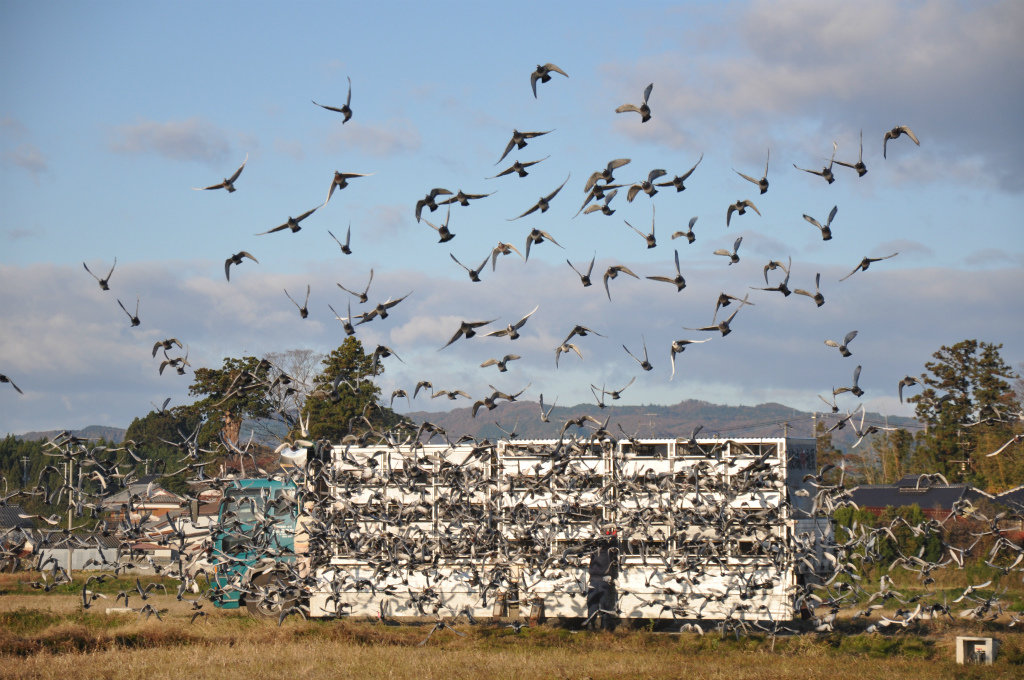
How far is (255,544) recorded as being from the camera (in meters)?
19.8

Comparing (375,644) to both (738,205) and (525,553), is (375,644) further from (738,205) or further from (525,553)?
(738,205)

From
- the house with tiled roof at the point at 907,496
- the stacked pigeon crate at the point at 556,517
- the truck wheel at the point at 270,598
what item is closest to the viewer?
the stacked pigeon crate at the point at 556,517

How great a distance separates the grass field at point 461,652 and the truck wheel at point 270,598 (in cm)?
42

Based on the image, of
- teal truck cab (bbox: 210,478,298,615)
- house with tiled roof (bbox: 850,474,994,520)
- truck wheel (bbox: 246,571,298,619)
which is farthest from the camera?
house with tiled roof (bbox: 850,474,994,520)

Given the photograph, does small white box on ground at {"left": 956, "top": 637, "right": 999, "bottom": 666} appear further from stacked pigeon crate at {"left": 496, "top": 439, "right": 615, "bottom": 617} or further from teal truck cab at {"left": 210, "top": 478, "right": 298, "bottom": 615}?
teal truck cab at {"left": 210, "top": 478, "right": 298, "bottom": 615}

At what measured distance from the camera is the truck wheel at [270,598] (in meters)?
19.6

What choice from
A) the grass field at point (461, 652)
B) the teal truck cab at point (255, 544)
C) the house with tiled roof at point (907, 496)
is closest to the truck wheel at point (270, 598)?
the teal truck cab at point (255, 544)

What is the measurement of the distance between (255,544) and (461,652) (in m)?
5.38

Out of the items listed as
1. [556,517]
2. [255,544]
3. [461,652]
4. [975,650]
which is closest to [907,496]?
[975,650]

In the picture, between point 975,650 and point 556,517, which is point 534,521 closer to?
point 556,517

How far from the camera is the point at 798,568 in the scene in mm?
17844

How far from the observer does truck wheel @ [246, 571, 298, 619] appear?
19.6 metres

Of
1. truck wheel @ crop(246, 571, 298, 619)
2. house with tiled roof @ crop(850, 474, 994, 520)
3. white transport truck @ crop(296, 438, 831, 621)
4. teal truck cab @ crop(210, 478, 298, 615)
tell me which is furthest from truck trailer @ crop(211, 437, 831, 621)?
house with tiled roof @ crop(850, 474, 994, 520)

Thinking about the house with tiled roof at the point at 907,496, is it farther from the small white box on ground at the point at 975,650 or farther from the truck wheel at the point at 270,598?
the truck wheel at the point at 270,598
